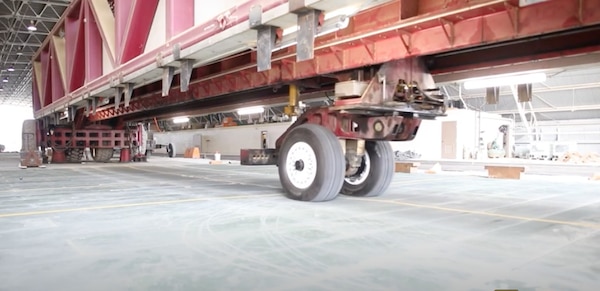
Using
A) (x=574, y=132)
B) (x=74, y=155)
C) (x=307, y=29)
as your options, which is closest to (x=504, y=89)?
(x=574, y=132)

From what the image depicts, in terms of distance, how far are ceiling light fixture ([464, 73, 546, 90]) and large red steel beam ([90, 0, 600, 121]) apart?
1518mm

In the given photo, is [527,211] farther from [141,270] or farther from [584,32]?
[141,270]

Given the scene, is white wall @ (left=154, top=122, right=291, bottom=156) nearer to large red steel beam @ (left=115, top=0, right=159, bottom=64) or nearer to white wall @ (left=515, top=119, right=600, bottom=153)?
large red steel beam @ (left=115, top=0, right=159, bottom=64)

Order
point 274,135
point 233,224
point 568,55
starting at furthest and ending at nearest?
point 274,135, point 568,55, point 233,224

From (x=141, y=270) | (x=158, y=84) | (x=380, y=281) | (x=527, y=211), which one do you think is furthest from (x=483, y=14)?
(x=158, y=84)

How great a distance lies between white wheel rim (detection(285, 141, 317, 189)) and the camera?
17.2 feet

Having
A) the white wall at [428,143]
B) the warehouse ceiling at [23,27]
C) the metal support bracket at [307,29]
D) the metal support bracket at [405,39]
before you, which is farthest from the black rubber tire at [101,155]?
the metal support bracket at [307,29]

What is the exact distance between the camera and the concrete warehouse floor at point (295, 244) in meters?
2.25

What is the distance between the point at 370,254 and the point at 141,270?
1500mm

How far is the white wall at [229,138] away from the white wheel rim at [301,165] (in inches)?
669

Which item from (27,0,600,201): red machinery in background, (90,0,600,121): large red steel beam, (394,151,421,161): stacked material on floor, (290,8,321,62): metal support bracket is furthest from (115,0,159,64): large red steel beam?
(394,151,421,161): stacked material on floor

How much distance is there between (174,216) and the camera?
418cm

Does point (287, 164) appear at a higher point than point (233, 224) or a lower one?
higher

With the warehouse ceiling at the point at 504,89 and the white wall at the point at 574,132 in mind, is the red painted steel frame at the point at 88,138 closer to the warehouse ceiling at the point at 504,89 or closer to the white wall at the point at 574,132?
the warehouse ceiling at the point at 504,89
